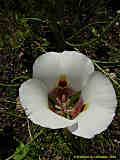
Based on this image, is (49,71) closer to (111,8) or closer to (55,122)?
(55,122)

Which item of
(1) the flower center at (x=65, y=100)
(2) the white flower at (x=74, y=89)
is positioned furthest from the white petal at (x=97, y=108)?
(1) the flower center at (x=65, y=100)

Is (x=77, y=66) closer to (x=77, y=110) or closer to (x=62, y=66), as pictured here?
(x=62, y=66)

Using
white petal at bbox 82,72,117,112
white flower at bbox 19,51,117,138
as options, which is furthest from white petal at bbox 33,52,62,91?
white petal at bbox 82,72,117,112

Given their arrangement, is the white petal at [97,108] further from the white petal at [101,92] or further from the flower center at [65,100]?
the flower center at [65,100]

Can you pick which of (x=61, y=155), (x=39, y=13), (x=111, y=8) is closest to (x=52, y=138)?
(x=61, y=155)

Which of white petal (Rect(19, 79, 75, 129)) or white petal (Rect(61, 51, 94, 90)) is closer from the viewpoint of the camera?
white petal (Rect(19, 79, 75, 129))

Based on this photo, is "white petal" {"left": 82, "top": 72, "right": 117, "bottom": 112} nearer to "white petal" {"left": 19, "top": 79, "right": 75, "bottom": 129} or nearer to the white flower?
the white flower
